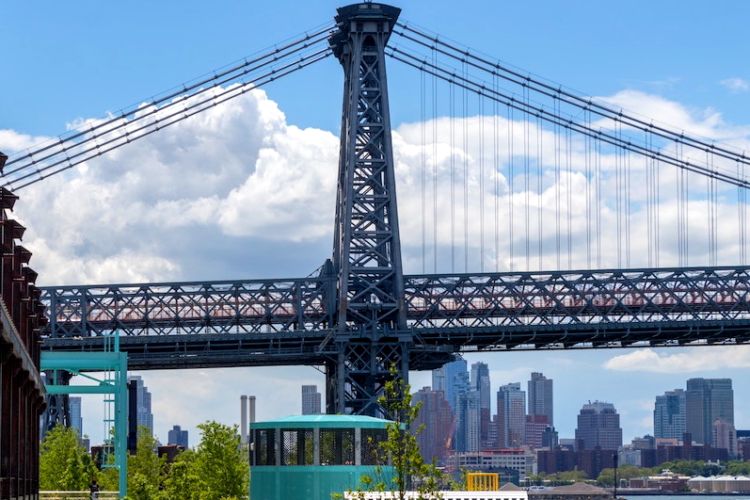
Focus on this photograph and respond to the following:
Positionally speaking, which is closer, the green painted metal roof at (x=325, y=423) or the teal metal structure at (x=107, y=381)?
the green painted metal roof at (x=325, y=423)

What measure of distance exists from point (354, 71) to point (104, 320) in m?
30.3

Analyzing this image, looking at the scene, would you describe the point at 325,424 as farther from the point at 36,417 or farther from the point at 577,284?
the point at 577,284

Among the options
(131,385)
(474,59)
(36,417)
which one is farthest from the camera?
(474,59)

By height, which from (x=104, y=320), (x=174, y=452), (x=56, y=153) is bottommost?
(x=174, y=452)

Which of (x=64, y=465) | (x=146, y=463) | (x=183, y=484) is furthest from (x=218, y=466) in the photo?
(x=146, y=463)

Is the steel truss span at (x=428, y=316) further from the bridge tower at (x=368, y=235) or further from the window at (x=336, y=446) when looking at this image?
the window at (x=336, y=446)

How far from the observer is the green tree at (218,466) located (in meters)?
102

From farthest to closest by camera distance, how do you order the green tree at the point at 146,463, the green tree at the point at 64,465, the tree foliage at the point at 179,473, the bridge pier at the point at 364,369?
the bridge pier at the point at 364,369, the green tree at the point at 146,463, the green tree at the point at 64,465, the tree foliage at the point at 179,473

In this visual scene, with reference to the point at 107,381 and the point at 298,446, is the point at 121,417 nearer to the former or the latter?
the point at 107,381

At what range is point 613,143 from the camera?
483 feet

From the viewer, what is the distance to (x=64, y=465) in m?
122

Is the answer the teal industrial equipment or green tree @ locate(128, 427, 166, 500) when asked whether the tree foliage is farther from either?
the teal industrial equipment

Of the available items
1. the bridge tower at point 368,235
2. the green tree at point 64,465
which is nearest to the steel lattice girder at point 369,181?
the bridge tower at point 368,235

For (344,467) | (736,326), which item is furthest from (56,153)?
(344,467)
